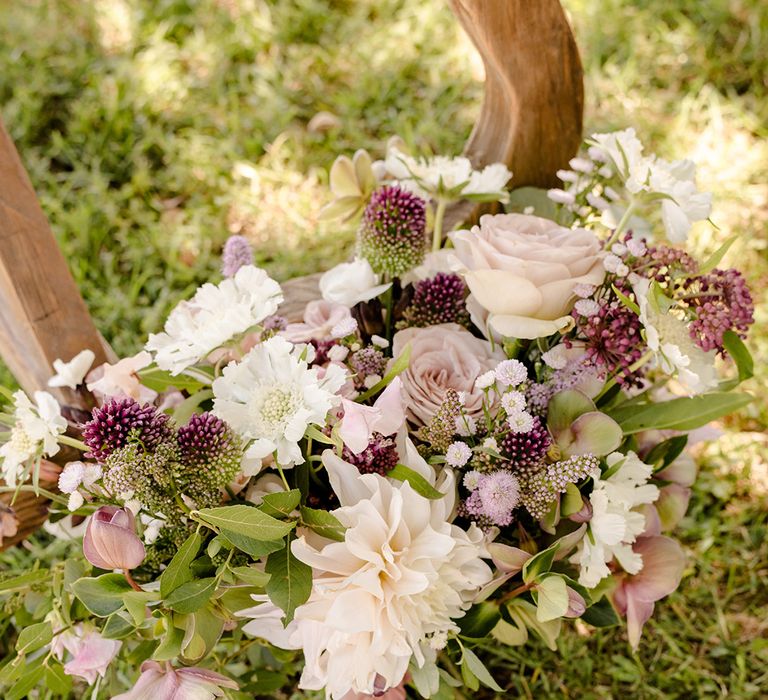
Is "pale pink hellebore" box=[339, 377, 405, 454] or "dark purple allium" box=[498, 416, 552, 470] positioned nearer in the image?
"pale pink hellebore" box=[339, 377, 405, 454]

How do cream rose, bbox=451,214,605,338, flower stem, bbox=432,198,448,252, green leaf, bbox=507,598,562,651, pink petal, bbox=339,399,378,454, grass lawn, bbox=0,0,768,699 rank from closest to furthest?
pink petal, bbox=339,399,378,454
cream rose, bbox=451,214,605,338
green leaf, bbox=507,598,562,651
flower stem, bbox=432,198,448,252
grass lawn, bbox=0,0,768,699

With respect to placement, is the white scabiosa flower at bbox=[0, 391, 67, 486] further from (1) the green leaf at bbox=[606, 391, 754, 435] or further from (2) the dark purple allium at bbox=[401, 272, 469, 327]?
(1) the green leaf at bbox=[606, 391, 754, 435]

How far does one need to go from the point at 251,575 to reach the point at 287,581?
37 mm

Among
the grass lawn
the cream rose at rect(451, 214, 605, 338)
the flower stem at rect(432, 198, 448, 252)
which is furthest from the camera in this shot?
the grass lawn

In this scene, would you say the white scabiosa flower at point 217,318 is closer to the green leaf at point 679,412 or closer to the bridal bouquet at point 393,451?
the bridal bouquet at point 393,451

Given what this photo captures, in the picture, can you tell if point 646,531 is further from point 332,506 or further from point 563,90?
point 563,90

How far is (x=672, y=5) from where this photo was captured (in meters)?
2.20

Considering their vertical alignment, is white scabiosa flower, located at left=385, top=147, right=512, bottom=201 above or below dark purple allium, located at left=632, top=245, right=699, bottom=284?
above

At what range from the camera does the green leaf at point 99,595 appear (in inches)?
32.0

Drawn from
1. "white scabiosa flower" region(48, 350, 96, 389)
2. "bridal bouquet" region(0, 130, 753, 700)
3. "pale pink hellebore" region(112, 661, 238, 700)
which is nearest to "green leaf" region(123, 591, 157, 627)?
"bridal bouquet" region(0, 130, 753, 700)

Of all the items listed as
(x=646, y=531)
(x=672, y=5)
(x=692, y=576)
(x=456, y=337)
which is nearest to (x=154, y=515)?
(x=456, y=337)

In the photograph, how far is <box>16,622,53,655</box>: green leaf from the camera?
866 mm

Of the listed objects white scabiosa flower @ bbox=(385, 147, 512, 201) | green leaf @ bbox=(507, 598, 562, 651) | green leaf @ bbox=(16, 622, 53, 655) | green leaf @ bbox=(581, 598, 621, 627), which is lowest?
green leaf @ bbox=(581, 598, 621, 627)

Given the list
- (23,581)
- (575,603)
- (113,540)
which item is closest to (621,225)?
(575,603)
